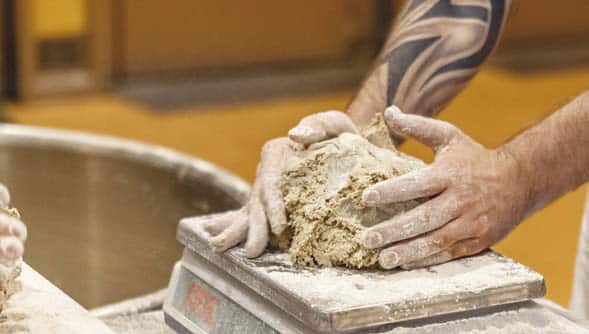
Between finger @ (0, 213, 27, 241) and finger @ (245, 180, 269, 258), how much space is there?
0.32 m

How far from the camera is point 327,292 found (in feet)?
4.59

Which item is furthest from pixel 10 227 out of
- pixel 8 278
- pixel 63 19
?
pixel 63 19

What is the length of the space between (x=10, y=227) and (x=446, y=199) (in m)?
0.61

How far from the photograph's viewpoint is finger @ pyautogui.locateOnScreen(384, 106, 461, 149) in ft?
5.27

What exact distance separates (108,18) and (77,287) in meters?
3.55

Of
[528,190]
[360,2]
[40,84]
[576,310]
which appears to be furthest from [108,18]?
[528,190]

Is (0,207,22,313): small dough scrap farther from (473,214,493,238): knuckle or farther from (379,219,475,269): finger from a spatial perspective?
(473,214,493,238): knuckle

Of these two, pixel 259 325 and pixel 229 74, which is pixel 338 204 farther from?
pixel 229 74

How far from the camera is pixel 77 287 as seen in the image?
242 centimetres

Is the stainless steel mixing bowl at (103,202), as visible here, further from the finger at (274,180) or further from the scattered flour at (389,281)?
the scattered flour at (389,281)

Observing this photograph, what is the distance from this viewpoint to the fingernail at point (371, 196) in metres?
1.50

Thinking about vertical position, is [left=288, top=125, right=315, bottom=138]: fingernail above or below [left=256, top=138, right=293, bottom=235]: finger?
above

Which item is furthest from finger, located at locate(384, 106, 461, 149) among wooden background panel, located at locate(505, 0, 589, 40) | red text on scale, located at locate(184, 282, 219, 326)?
wooden background panel, located at locate(505, 0, 589, 40)

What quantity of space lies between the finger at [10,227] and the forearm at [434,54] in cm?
79
